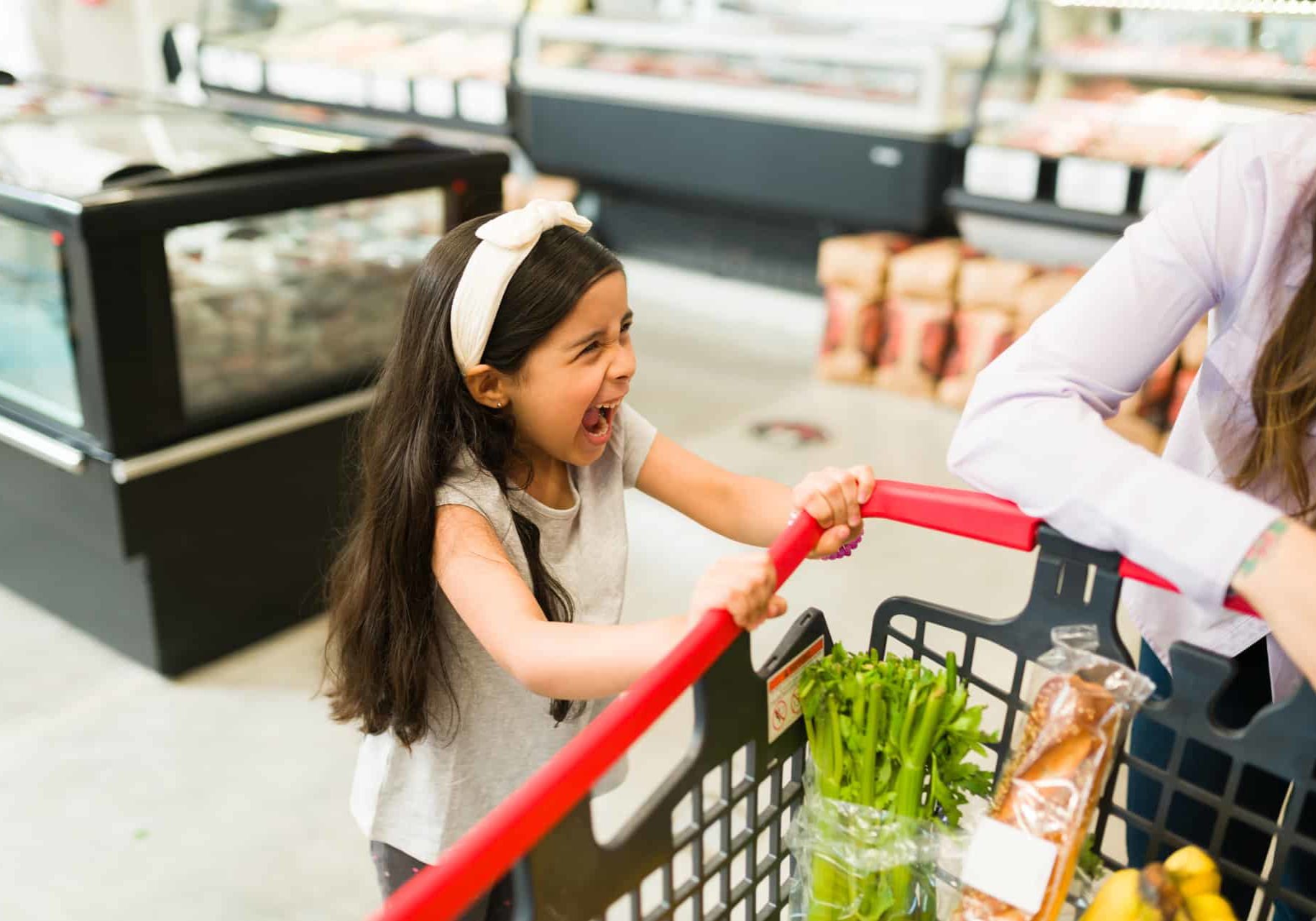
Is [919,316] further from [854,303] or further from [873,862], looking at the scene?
[873,862]

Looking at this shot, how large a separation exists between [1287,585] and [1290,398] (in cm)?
24

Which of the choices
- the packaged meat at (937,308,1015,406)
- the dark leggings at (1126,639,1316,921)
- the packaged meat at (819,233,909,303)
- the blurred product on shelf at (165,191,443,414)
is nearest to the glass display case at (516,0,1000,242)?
the packaged meat at (819,233,909,303)

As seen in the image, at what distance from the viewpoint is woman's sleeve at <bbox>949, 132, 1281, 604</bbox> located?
898 mm

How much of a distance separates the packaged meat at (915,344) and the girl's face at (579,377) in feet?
10.6

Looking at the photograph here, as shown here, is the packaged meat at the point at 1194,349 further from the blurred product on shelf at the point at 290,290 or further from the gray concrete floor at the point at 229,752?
the blurred product on shelf at the point at 290,290

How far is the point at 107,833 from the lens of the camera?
7.27 feet

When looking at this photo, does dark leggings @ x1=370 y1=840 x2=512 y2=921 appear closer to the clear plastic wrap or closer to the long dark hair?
the long dark hair

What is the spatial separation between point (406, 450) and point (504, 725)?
0.36 m

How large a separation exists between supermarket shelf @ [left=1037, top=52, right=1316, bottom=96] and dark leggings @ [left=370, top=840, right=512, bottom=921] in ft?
12.2

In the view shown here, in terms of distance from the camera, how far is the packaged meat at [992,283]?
165 inches

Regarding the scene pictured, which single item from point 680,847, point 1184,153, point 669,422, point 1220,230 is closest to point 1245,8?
point 1184,153

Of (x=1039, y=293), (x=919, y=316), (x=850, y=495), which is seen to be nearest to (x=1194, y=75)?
(x=1039, y=293)

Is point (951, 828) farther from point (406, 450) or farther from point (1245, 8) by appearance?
point (1245, 8)

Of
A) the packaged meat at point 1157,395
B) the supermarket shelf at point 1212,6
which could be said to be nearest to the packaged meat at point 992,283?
the packaged meat at point 1157,395
